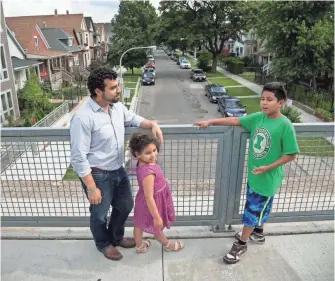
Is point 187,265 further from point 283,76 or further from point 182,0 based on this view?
point 182,0

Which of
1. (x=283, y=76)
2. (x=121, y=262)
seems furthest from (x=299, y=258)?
(x=283, y=76)

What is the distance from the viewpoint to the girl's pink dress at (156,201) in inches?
97.2

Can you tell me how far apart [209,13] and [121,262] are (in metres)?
41.5

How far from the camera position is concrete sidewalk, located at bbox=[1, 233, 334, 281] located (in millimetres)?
2645

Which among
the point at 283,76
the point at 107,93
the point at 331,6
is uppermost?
the point at 331,6

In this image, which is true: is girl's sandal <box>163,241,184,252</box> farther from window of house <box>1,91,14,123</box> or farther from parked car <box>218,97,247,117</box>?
window of house <box>1,91,14,123</box>

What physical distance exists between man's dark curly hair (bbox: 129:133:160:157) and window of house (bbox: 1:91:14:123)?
55.9 ft

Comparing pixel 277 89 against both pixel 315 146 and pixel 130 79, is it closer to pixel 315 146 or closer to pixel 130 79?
pixel 315 146

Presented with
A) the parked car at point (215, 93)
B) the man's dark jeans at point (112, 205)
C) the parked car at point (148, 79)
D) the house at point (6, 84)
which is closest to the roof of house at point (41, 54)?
the parked car at point (148, 79)

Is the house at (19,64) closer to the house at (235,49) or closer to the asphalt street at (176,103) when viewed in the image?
the asphalt street at (176,103)

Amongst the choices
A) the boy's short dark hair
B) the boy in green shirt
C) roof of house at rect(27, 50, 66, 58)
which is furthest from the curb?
roof of house at rect(27, 50, 66, 58)

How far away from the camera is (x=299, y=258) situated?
2.82 metres

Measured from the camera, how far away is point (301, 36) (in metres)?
18.7

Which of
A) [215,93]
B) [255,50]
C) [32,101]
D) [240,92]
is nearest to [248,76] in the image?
[240,92]
